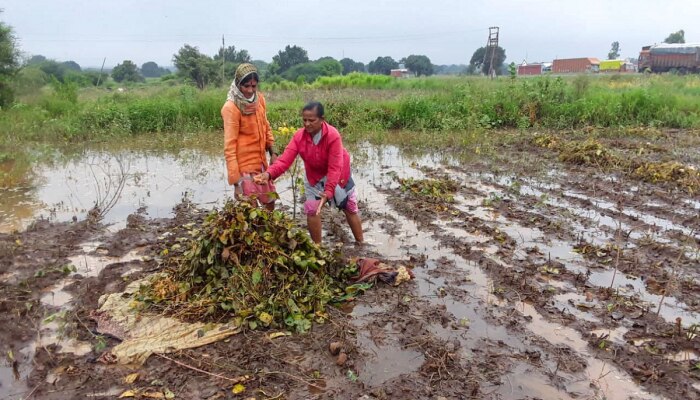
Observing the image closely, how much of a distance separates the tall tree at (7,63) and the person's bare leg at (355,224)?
1318cm

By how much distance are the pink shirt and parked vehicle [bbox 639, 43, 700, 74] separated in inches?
1474

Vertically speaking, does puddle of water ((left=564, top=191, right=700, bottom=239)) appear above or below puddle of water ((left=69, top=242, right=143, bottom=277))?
above

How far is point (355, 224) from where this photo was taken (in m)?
4.91

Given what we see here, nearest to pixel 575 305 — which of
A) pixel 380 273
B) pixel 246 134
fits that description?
pixel 380 273

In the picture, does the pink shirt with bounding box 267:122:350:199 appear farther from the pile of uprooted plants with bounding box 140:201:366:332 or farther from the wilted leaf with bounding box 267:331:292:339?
the wilted leaf with bounding box 267:331:292:339

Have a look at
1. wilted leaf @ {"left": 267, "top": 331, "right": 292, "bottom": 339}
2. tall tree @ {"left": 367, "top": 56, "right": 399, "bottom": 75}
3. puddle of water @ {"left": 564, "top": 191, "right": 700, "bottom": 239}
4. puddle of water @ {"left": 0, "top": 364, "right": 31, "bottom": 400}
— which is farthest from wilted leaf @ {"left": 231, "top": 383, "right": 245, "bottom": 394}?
tall tree @ {"left": 367, "top": 56, "right": 399, "bottom": 75}

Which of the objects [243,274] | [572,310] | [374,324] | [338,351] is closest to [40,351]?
[243,274]

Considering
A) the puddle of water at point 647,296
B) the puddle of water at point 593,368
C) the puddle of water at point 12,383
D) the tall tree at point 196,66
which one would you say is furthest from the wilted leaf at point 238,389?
the tall tree at point 196,66

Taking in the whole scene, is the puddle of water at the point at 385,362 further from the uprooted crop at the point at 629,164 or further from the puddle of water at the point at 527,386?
the uprooted crop at the point at 629,164

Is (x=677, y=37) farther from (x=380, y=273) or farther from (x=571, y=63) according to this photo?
(x=380, y=273)

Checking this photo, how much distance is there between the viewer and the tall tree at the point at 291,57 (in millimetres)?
59312

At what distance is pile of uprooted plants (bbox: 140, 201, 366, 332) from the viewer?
3.57 m

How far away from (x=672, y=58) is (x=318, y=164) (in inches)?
1643

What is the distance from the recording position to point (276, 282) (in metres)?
3.73
